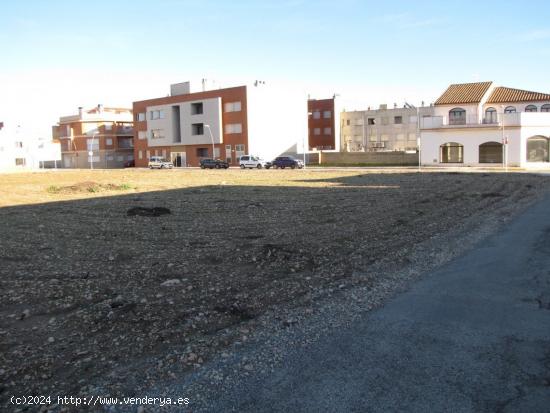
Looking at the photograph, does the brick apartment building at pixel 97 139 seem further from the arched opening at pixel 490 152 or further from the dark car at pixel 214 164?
the arched opening at pixel 490 152

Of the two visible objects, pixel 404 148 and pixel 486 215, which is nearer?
pixel 486 215

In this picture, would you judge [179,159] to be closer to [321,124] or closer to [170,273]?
[321,124]

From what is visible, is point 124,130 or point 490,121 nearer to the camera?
point 490,121

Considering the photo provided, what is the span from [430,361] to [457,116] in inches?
2258

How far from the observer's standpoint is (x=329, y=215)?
17.4 m

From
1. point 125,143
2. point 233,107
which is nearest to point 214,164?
point 233,107

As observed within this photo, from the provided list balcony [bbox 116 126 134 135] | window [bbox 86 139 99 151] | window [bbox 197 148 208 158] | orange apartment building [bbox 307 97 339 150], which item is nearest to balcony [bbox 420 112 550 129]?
window [bbox 197 148 208 158]

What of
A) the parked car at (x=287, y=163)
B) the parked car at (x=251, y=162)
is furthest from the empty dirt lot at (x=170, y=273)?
the parked car at (x=251, y=162)

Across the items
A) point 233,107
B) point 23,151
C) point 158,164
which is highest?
point 233,107

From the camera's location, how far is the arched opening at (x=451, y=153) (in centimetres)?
5603

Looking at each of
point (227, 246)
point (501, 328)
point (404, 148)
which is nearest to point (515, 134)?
point (404, 148)

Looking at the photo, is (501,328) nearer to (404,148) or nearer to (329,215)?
(329,215)

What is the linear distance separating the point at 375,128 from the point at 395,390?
9179 cm

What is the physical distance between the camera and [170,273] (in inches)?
363
